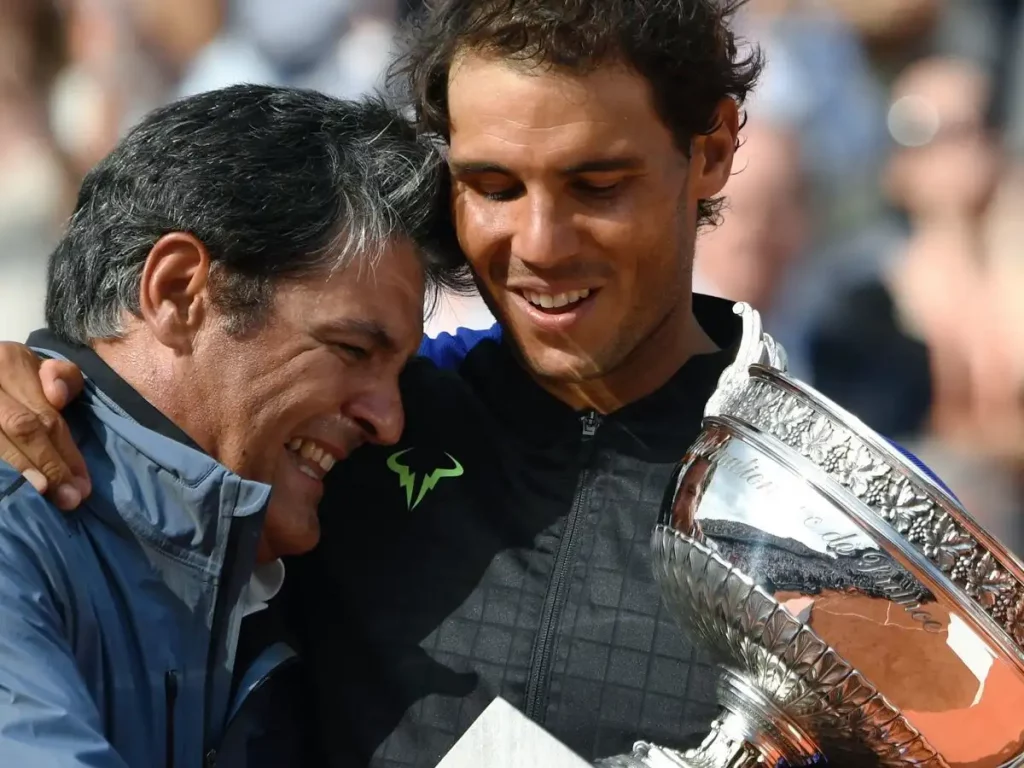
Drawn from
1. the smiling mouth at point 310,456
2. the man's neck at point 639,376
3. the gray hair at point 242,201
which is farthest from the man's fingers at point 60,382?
the man's neck at point 639,376

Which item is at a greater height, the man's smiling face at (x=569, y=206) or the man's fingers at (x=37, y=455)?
the man's smiling face at (x=569, y=206)

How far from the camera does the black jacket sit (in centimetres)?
220

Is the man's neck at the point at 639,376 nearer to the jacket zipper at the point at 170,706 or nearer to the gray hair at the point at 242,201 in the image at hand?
the gray hair at the point at 242,201

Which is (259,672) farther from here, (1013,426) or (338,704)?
(1013,426)

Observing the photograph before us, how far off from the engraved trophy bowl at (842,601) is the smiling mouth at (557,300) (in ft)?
1.50

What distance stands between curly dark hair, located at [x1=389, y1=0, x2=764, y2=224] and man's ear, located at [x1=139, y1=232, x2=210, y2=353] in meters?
0.47

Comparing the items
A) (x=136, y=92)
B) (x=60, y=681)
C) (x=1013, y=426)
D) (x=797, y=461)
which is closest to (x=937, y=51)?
(x=1013, y=426)

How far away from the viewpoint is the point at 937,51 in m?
4.57

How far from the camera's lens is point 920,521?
1735 mm

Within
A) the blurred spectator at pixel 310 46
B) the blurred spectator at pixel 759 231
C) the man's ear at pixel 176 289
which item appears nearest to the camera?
the man's ear at pixel 176 289

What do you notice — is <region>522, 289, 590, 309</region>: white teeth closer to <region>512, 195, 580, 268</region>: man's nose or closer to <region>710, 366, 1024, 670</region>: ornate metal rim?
<region>512, 195, 580, 268</region>: man's nose

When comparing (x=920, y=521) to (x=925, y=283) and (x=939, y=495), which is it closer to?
(x=939, y=495)

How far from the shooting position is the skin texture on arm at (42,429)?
1.96 meters

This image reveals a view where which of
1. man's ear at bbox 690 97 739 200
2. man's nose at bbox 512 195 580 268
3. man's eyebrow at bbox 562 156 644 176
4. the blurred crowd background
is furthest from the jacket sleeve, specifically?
the blurred crowd background
